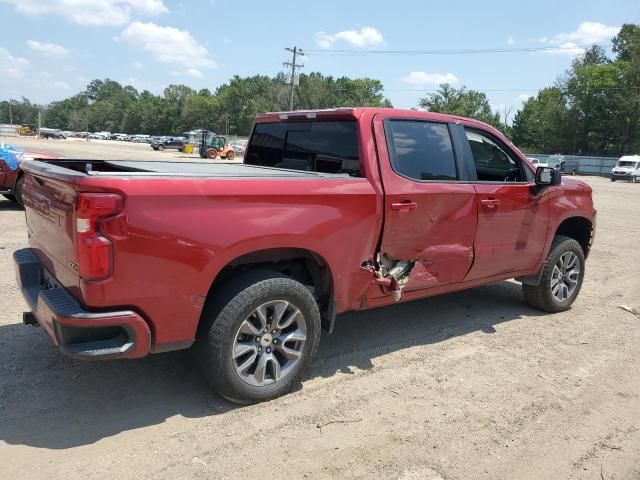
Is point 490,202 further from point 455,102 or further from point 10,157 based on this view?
point 455,102

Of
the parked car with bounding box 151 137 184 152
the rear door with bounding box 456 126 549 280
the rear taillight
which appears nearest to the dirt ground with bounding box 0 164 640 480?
the rear door with bounding box 456 126 549 280

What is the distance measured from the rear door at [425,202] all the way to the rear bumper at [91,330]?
186cm

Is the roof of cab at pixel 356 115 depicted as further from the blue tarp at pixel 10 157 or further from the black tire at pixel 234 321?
the blue tarp at pixel 10 157

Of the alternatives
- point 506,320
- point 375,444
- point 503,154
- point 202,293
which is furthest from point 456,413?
point 503,154

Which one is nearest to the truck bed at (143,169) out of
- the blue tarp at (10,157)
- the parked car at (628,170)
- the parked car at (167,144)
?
the blue tarp at (10,157)

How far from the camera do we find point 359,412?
11.3ft

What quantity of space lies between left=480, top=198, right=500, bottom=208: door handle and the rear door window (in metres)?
0.37

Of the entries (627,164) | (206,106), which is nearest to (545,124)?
(627,164)

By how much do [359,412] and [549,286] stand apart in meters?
3.09

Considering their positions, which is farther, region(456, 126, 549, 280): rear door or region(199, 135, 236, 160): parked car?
region(199, 135, 236, 160): parked car

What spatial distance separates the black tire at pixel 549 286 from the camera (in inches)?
217

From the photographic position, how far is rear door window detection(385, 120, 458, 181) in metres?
4.08

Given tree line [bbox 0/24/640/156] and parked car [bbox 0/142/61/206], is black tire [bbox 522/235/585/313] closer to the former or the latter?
parked car [bbox 0/142/61/206]

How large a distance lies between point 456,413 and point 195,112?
427 feet
